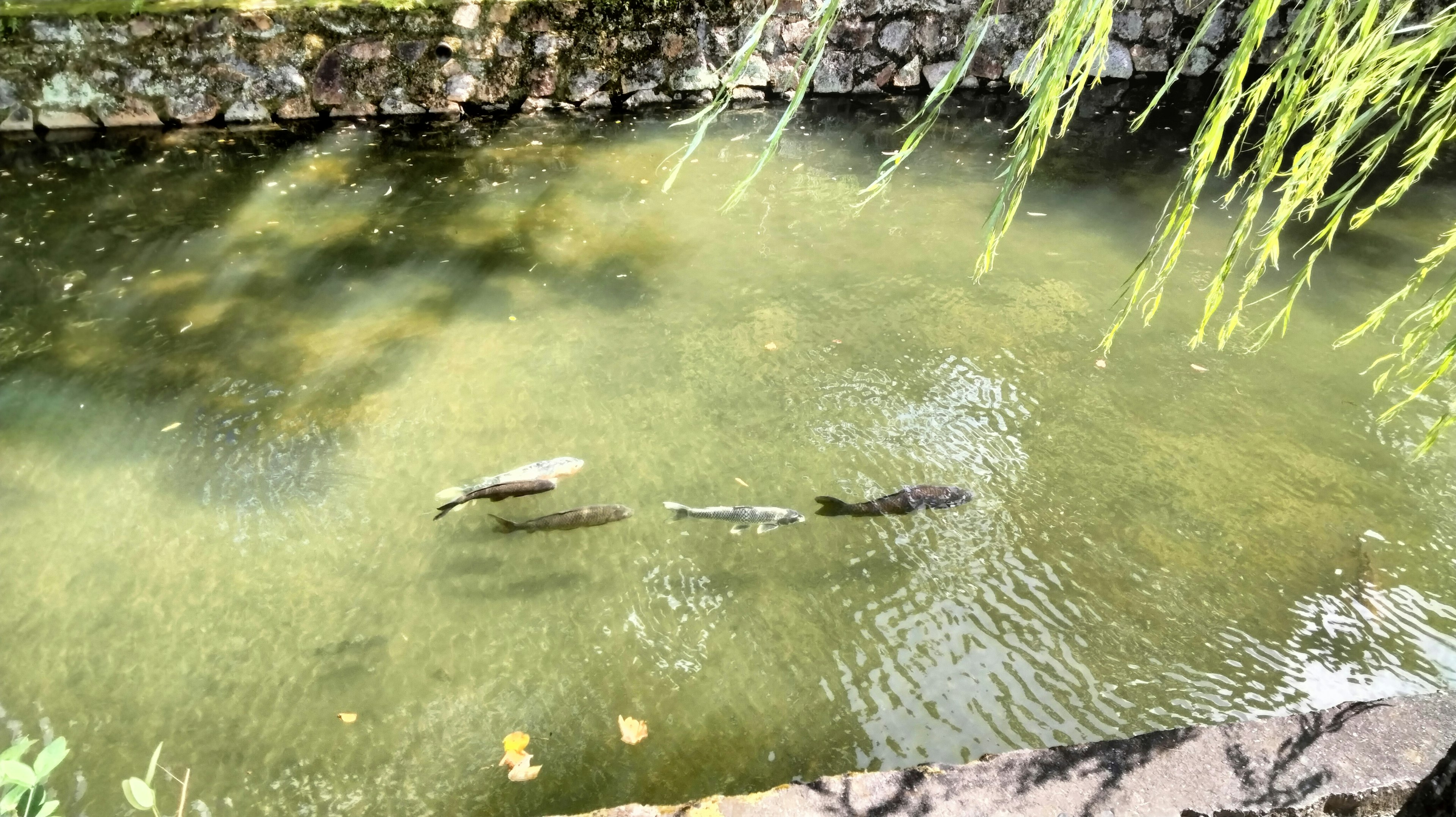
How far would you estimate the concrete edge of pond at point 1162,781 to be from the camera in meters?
1.79

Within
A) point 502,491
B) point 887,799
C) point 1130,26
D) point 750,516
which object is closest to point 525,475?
point 502,491

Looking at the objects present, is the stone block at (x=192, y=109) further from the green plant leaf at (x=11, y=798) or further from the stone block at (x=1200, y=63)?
the stone block at (x=1200, y=63)

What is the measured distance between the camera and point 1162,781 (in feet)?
6.04

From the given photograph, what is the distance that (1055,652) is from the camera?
2.57m

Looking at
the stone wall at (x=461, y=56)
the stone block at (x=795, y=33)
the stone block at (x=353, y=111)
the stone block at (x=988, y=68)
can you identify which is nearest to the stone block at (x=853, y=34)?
the stone wall at (x=461, y=56)

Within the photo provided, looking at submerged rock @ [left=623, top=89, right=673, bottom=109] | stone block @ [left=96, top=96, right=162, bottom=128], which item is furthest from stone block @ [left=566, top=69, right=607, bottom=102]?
stone block @ [left=96, top=96, right=162, bottom=128]

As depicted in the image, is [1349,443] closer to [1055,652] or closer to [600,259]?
[1055,652]

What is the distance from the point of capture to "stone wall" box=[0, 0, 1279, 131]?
6211 mm

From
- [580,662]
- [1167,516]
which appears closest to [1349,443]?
[1167,516]

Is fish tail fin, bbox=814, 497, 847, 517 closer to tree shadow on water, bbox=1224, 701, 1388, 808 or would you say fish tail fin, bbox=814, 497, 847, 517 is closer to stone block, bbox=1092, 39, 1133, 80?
tree shadow on water, bbox=1224, 701, 1388, 808

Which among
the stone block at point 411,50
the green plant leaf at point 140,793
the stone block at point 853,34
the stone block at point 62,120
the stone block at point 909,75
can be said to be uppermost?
the stone block at point 853,34

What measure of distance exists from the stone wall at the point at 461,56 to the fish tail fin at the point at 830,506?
166 inches

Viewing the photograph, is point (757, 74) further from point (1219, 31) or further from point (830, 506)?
point (830, 506)

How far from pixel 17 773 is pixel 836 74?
25.9ft
